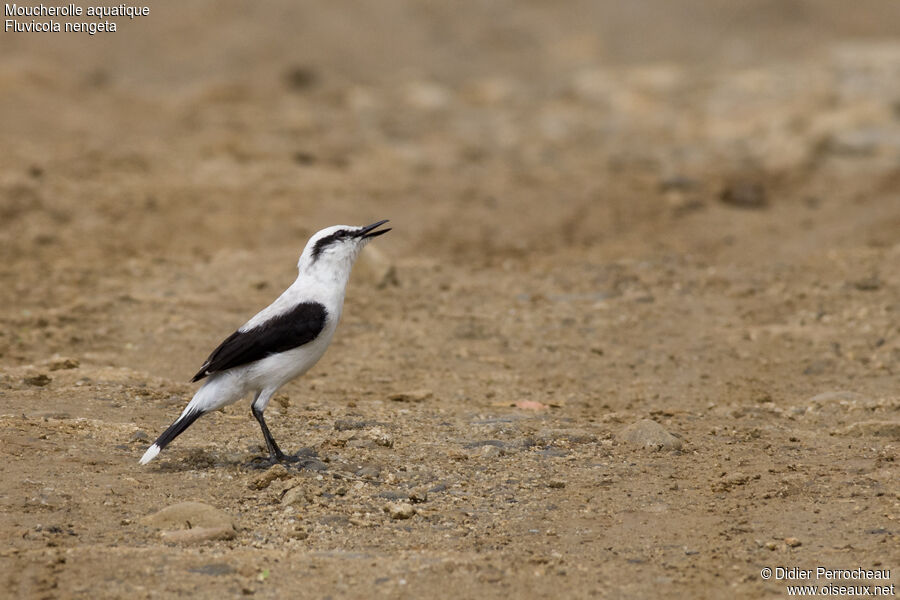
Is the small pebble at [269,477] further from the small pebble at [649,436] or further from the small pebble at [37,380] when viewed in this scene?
the small pebble at [37,380]

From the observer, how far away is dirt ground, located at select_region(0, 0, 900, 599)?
5402mm

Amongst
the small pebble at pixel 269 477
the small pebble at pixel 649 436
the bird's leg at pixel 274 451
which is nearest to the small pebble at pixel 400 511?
the small pebble at pixel 269 477

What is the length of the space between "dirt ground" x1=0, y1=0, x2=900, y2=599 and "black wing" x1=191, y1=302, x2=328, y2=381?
57 cm

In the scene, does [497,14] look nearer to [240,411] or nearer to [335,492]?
[240,411]

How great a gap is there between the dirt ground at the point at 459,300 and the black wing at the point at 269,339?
575 mm

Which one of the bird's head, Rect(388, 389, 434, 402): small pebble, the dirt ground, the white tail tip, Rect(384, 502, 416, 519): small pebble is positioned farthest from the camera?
Rect(388, 389, 434, 402): small pebble

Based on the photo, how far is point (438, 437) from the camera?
6.99 meters

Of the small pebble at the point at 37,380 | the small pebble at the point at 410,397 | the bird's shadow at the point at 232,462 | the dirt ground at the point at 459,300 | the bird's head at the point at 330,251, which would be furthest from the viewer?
the small pebble at the point at 410,397

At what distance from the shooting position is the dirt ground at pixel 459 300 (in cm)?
540

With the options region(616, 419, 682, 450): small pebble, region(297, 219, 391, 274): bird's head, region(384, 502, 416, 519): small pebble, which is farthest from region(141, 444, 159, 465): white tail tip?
region(616, 419, 682, 450): small pebble

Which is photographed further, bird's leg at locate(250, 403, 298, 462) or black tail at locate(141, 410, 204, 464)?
bird's leg at locate(250, 403, 298, 462)

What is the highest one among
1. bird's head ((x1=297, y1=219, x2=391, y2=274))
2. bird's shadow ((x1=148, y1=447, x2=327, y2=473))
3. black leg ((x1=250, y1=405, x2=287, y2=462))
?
bird's head ((x1=297, y1=219, x2=391, y2=274))

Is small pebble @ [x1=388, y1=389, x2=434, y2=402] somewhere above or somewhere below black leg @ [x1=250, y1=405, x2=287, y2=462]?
below

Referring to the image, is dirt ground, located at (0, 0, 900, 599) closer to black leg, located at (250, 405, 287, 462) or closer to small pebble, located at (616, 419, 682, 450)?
small pebble, located at (616, 419, 682, 450)
